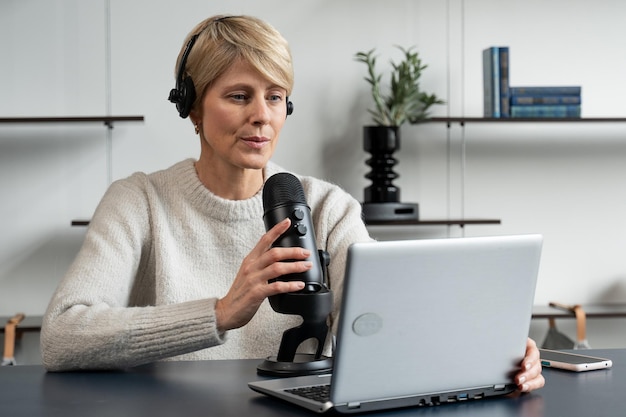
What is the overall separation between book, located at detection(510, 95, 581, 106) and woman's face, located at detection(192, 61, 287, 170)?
1715 mm

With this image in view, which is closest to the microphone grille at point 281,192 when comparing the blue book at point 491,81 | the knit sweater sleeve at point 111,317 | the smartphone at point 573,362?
the knit sweater sleeve at point 111,317

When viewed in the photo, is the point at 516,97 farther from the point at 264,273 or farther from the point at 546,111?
the point at 264,273

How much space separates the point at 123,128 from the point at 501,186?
154 cm

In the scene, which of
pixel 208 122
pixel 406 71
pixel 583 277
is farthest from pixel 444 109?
pixel 208 122

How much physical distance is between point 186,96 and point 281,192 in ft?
1.84

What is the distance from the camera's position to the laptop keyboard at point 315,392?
1163mm

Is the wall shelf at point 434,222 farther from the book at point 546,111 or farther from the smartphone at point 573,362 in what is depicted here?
the smartphone at point 573,362

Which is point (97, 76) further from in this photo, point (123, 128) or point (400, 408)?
point (400, 408)

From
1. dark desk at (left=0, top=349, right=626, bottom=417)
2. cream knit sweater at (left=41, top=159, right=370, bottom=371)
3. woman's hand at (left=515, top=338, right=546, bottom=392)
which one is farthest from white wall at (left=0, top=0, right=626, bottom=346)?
woman's hand at (left=515, top=338, right=546, bottom=392)

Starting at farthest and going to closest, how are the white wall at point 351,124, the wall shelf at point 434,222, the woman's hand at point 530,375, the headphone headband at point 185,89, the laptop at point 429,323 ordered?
the white wall at point 351,124, the wall shelf at point 434,222, the headphone headband at point 185,89, the woman's hand at point 530,375, the laptop at point 429,323

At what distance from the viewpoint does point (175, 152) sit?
3.36 meters

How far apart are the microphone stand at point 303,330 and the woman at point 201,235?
81 millimetres

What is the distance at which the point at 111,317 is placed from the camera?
1.56 meters

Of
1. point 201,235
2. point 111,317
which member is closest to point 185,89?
point 201,235
